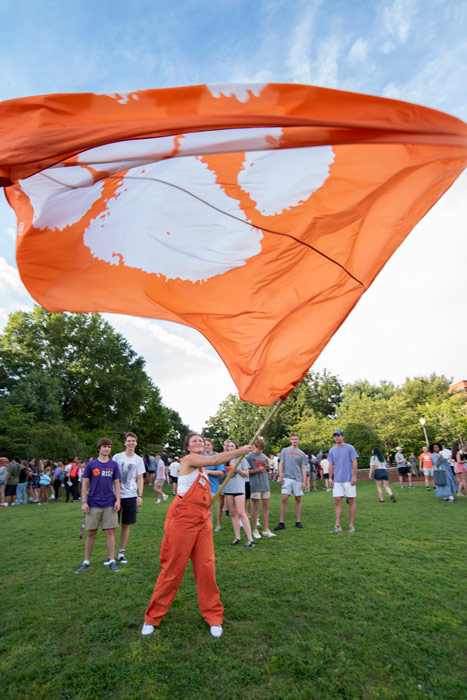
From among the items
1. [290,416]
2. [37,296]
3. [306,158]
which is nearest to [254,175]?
[306,158]

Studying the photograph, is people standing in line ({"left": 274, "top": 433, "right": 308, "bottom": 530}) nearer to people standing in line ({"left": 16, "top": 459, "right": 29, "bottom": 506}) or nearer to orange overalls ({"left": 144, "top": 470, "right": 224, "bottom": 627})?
orange overalls ({"left": 144, "top": 470, "right": 224, "bottom": 627})

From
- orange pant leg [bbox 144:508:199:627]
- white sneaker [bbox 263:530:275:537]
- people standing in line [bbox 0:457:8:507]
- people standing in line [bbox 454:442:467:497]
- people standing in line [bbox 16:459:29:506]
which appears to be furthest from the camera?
people standing in line [bbox 16:459:29:506]

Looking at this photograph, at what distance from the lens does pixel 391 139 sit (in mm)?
3008

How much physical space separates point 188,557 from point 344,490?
17.3ft

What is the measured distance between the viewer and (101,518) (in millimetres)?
6234

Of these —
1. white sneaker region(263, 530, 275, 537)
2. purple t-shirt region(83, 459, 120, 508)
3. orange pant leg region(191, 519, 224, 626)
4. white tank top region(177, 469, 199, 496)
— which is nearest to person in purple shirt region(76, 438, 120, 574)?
purple t-shirt region(83, 459, 120, 508)

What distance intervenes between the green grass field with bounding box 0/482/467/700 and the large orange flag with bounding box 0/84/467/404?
239cm

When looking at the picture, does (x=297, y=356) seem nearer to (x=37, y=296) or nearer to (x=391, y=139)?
(x=391, y=139)

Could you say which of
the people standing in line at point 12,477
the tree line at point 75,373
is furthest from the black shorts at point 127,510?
the tree line at point 75,373

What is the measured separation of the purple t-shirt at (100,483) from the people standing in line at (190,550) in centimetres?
243

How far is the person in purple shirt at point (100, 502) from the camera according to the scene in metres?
6.15

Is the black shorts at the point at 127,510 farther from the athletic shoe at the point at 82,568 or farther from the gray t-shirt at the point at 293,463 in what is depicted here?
the gray t-shirt at the point at 293,463

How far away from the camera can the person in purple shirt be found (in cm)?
615

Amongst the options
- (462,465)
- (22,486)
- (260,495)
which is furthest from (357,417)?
(260,495)
